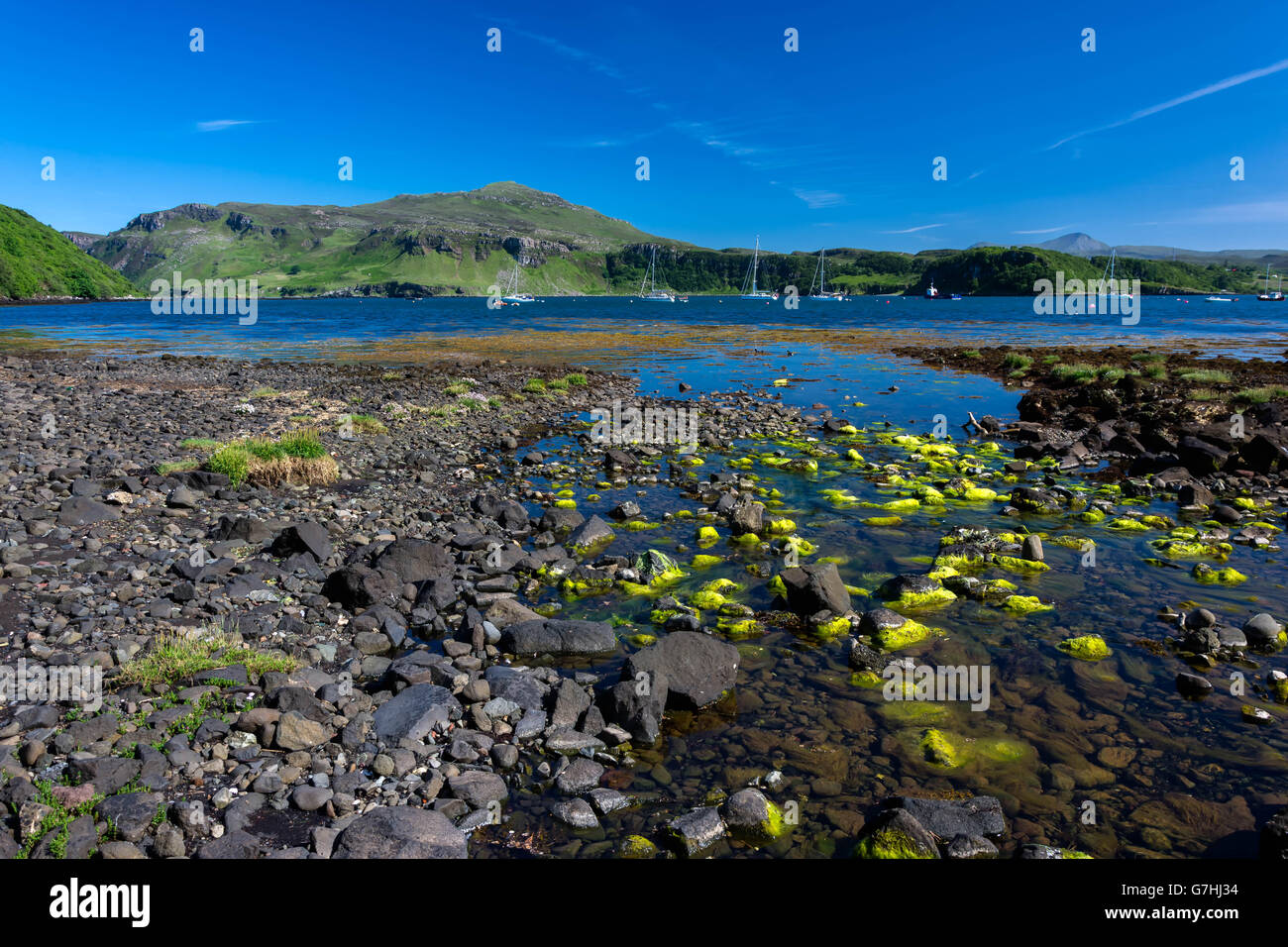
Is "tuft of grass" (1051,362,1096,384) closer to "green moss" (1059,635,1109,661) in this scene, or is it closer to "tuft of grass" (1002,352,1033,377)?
"tuft of grass" (1002,352,1033,377)

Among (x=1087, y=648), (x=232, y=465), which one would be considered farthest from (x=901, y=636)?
(x=232, y=465)

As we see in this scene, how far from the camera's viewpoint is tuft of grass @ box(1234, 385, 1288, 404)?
29250mm

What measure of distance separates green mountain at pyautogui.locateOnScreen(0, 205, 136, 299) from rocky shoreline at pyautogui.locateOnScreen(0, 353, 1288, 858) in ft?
599

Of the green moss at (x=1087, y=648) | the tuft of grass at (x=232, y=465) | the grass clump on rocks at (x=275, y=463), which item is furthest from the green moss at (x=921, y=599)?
the tuft of grass at (x=232, y=465)

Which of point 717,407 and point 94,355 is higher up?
point 94,355

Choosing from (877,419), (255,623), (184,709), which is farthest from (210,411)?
(877,419)

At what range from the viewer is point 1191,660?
9719mm

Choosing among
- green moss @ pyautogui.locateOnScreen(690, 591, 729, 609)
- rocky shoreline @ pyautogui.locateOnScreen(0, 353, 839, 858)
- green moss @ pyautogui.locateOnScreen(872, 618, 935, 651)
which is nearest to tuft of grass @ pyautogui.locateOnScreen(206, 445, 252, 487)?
rocky shoreline @ pyautogui.locateOnScreen(0, 353, 839, 858)

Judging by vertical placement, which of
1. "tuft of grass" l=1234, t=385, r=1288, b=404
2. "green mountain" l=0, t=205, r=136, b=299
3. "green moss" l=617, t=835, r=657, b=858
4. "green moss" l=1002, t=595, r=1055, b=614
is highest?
"green mountain" l=0, t=205, r=136, b=299

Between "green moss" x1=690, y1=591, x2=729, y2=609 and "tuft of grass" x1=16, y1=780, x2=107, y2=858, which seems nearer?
"tuft of grass" x1=16, y1=780, x2=107, y2=858

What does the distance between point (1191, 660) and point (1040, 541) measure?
500 cm

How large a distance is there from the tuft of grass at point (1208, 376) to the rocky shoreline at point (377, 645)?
59.1 ft

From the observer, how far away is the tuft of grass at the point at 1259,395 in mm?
29250
